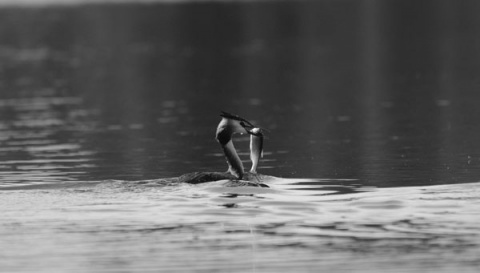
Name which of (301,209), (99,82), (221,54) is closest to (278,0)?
(221,54)

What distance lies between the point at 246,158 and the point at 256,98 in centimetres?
1323

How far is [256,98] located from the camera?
3700cm

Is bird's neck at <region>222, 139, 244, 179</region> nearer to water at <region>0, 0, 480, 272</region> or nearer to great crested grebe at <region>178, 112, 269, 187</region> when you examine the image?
great crested grebe at <region>178, 112, 269, 187</region>

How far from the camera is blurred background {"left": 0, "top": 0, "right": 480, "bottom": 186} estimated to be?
22.7 meters

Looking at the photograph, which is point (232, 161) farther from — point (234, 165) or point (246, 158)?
point (246, 158)

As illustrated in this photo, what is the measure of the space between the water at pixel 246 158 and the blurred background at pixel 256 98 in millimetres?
95

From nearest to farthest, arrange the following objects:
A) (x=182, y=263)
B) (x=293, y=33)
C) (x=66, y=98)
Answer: (x=182, y=263) < (x=66, y=98) < (x=293, y=33)

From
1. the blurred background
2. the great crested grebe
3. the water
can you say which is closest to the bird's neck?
the great crested grebe

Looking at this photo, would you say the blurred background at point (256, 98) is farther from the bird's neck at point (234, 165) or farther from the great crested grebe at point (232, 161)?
the bird's neck at point (234, 165)

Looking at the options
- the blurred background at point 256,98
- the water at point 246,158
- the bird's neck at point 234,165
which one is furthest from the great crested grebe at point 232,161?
the blurred background at point 256,98

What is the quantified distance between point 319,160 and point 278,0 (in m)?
96.4

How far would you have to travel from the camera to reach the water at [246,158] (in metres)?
13.8

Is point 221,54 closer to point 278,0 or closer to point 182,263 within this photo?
point 182,263

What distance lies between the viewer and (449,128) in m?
27.2
